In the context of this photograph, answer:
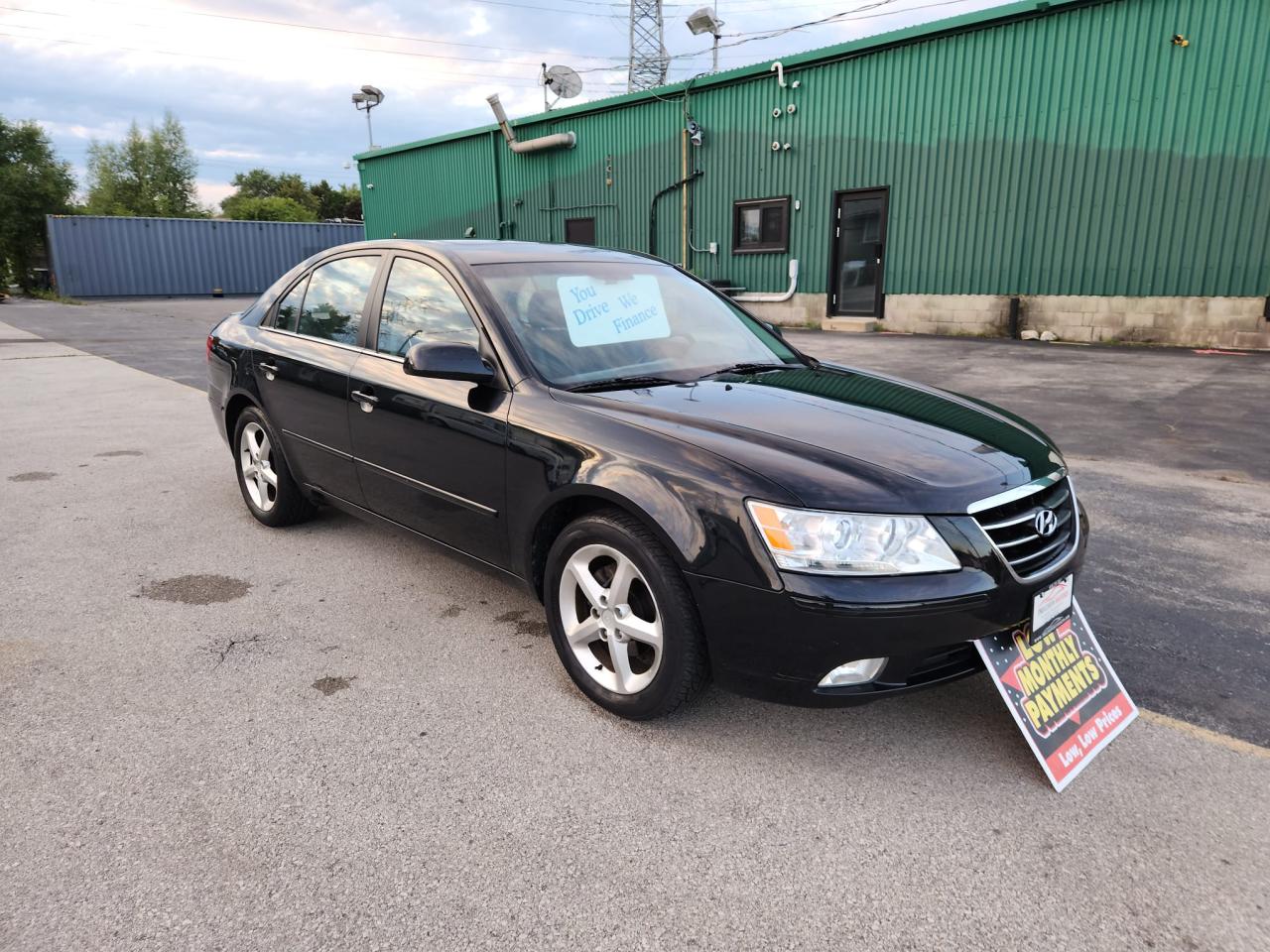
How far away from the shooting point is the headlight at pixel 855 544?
2260mm

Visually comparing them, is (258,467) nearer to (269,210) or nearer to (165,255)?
(165,255)

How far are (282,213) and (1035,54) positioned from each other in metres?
74.4

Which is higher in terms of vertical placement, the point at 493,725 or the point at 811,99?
the point at 811,99

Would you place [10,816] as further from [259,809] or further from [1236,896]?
[1236,896]

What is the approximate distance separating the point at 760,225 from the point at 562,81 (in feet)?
25.0

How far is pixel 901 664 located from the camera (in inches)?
90.9

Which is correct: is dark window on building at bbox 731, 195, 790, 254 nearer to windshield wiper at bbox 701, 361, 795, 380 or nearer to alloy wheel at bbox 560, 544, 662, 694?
windshield wiper at bbox 701, 361, 795, 380

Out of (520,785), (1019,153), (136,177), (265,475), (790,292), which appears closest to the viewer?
(520,785)

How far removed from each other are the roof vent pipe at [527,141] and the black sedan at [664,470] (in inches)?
663

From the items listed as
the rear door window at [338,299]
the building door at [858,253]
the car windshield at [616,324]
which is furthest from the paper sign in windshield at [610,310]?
the building door at [858,253]

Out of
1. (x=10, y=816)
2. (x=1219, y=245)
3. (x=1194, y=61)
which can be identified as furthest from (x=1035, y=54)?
(x=10, y=816)

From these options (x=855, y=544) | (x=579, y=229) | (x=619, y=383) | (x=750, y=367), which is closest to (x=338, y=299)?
(x=619, y=383)

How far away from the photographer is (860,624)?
7.32ft

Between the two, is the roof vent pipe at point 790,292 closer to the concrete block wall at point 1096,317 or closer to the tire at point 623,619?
the concrete block wall at point 1096,317
